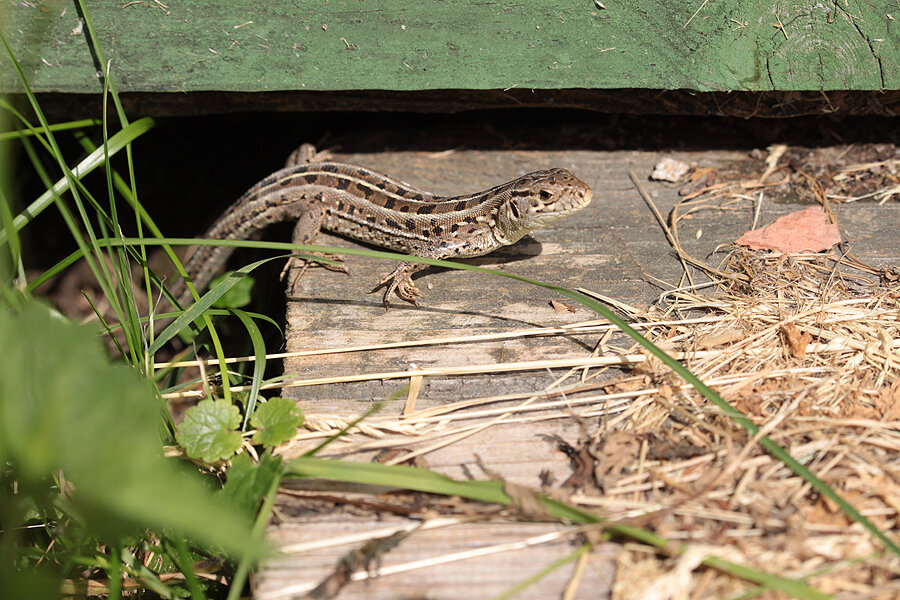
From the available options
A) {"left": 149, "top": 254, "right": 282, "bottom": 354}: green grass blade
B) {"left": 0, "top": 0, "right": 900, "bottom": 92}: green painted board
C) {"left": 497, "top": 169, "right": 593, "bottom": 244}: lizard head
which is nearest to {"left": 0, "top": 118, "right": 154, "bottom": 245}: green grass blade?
{"left": 0, "top": 0, "right": 900, "bottom": 92}: green painted board

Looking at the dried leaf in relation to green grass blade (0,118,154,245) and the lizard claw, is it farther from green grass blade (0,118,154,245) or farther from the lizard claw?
green grass blade (0,118,154,245)

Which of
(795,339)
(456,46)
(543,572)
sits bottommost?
(543,572)

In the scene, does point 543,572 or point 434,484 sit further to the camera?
point 434,484

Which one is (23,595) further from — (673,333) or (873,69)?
(873,69)

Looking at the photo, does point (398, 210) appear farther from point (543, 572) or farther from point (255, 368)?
point (543, 572)

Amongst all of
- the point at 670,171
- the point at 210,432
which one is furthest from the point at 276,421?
the point at 670,171

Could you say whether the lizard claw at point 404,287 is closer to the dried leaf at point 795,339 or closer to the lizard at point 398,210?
the lizard at point 398,210
